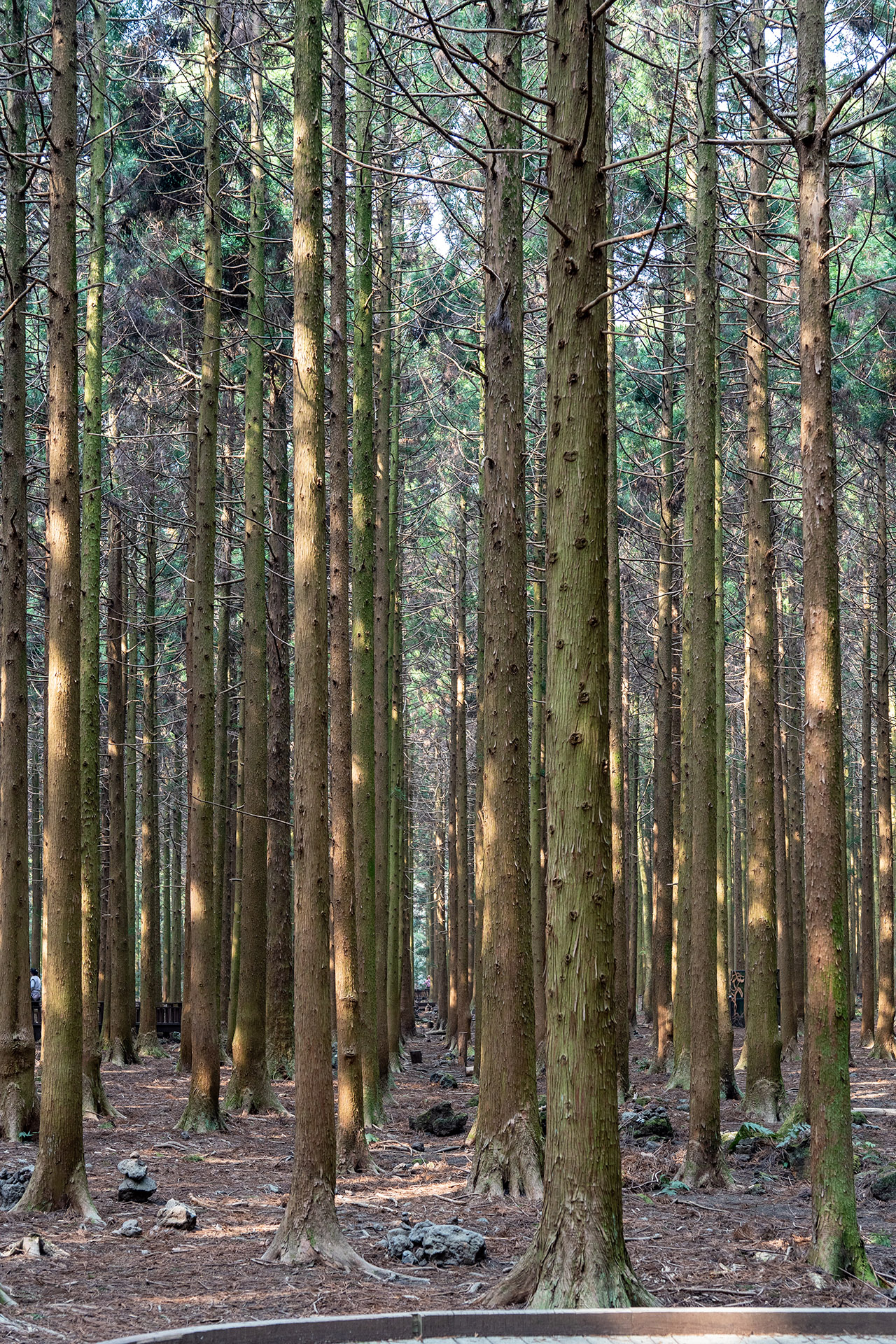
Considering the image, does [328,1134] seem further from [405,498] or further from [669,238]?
[405,498]

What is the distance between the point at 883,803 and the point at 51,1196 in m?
15.9

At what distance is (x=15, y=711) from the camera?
10.5 meters

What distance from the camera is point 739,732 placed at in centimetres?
3800

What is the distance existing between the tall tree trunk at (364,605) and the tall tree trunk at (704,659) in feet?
12.6

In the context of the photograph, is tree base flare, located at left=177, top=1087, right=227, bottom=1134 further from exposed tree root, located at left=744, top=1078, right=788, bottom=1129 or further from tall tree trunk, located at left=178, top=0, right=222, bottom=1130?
exposed tree root, located at left=744, top=1078, right=788, bottom=1129

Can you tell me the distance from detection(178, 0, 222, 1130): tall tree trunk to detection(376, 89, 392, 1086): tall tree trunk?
258 centimetres

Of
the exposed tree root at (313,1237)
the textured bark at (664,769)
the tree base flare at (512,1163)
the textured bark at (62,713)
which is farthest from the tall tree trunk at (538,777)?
the exposed tree root at (313,1237)

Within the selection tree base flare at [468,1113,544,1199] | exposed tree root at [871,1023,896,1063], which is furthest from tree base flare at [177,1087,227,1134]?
exposed tree root at [871,1023,896,1063]

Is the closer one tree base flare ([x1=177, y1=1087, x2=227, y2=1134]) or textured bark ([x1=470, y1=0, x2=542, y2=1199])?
textured bark ([x1=470, y1=0, x2=542, y2=1199])

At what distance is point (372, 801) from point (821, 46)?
8.46 m

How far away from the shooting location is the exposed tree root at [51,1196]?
791 cm

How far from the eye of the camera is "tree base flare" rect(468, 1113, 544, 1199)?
8.94 meters

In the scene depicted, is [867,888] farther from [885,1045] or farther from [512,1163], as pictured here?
[512,1163]

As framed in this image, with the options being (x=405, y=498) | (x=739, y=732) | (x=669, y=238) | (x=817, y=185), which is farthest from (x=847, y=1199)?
(x=739, y=732)
